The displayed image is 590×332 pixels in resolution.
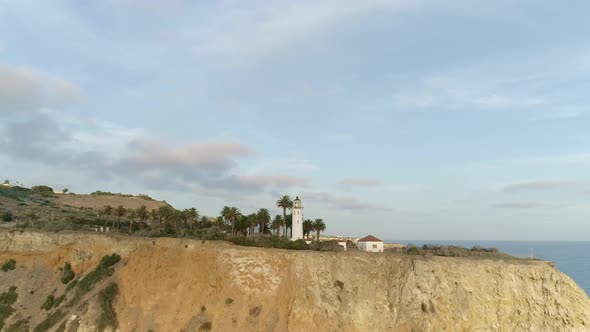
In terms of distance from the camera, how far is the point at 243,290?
38.9 metres

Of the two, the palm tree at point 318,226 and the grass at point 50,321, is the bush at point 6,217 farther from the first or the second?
the palm tree at point 318,226

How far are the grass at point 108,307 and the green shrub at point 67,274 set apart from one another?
5.78 metres

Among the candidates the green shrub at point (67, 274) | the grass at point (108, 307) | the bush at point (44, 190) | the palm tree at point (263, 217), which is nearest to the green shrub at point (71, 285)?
the green shrub at point (67, 274)

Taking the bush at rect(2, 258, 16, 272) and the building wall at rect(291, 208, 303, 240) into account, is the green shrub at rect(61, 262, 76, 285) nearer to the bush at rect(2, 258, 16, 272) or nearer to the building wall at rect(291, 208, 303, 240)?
the bush at rect(2, 258, 16, 272)

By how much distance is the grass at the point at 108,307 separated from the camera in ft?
118

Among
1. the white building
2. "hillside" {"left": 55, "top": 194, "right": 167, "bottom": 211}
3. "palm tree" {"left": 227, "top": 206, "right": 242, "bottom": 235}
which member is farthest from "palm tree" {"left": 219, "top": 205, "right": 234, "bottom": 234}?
"hillside" {"left": 55, "top": 194, "right": 167, "bottom": 211}

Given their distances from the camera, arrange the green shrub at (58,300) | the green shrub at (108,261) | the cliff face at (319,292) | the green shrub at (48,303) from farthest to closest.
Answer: the green shrub at (108,261) → the green shrub at (58,300) → the green shrub at (48,303) → the cliff face at (319,292)

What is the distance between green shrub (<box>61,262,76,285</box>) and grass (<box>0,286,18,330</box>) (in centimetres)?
433

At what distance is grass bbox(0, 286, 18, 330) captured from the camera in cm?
3859

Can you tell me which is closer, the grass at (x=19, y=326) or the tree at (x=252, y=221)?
the grass at (x=19, y=326)


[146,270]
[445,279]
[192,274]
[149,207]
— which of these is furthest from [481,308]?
[149,207]

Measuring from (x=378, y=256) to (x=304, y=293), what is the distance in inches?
346

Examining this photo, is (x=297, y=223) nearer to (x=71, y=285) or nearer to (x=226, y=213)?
(x=226, y=213)

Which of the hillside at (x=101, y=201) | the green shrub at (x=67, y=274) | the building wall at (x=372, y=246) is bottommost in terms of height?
the green shrub at (x=67, y=274)
